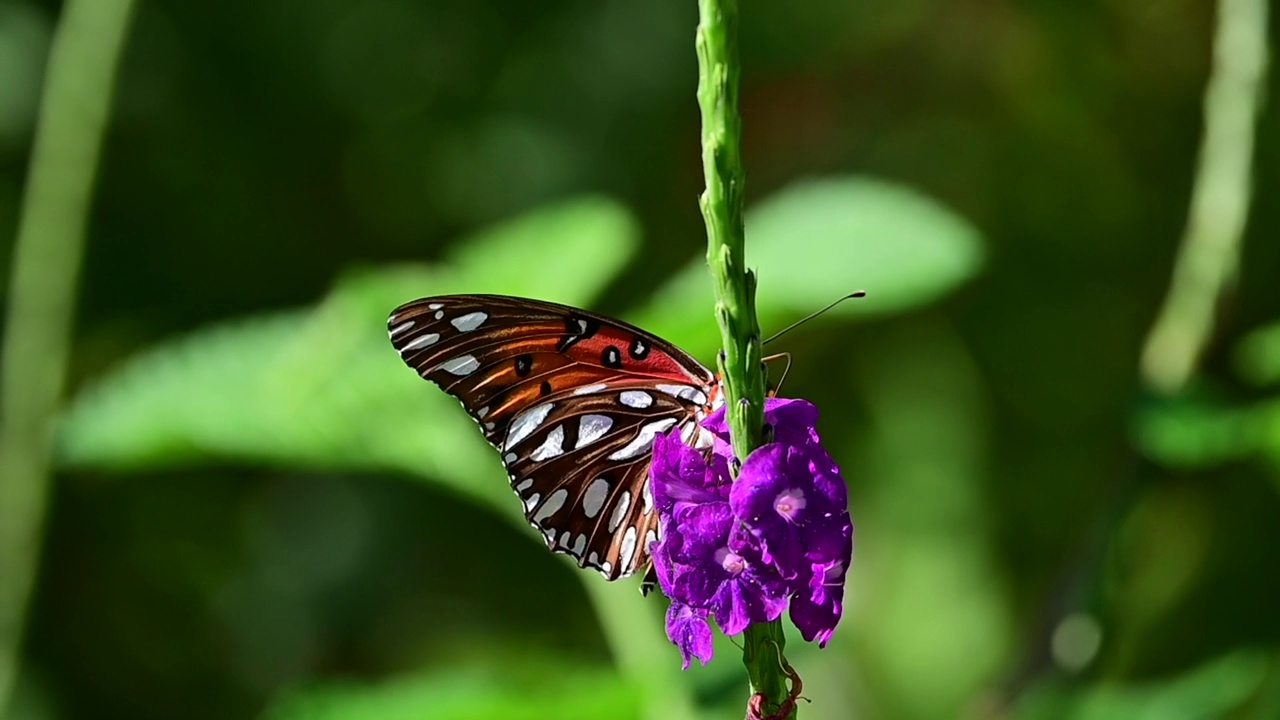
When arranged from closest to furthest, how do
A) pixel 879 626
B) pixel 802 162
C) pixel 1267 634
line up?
pixel 1267 634
pixel 879 626
pixel 802 162

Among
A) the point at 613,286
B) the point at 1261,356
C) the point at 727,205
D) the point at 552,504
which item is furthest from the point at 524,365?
the point at 613,286

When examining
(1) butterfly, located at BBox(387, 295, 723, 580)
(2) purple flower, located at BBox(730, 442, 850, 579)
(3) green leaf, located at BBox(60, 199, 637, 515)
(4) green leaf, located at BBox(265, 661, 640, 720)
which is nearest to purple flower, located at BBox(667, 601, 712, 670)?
(2) purple flower, located at BBox(730, 442, 850, 579)

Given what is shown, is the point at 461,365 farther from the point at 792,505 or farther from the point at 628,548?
the point at 792,505

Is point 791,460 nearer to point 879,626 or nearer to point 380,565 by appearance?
point 879,626

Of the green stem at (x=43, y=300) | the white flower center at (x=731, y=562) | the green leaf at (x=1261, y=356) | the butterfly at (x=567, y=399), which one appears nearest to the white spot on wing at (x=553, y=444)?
the butterfly at (x=567, y=399)

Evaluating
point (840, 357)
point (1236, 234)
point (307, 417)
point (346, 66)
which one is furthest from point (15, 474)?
point (1236, 234)

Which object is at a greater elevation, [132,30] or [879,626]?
[132,30]

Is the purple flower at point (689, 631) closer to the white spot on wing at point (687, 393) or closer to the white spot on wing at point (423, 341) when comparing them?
the white spot on wing at point (687, 393)
